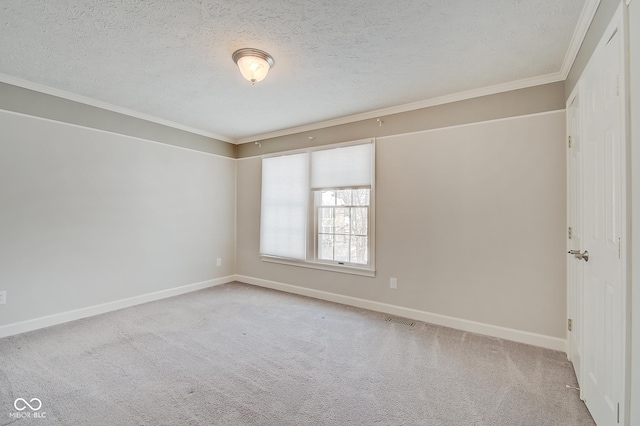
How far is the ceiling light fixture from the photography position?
235cm

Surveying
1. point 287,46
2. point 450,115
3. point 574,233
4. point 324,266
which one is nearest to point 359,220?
point 324,266

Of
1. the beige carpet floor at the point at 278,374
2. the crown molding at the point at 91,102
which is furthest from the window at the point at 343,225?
the crown molding at the point at 91,102

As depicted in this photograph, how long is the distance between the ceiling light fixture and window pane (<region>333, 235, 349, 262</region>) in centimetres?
240

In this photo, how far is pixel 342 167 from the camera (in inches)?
158

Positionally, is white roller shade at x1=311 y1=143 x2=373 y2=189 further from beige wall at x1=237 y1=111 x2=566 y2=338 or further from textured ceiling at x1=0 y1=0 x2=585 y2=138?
textured ceiling at x1=0 y1=0 x2=585 y2=138

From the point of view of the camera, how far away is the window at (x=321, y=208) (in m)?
3.85

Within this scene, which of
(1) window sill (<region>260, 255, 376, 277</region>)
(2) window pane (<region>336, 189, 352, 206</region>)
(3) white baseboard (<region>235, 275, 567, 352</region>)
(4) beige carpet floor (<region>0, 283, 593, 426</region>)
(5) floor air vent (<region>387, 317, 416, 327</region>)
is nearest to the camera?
(4) beige carpet floor (<region>0, 283, 593, 426</region>)

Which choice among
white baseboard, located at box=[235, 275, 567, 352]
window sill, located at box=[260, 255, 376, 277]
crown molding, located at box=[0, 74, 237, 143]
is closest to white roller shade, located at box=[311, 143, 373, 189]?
window sill, located at box=[260, 255, 376, 277]

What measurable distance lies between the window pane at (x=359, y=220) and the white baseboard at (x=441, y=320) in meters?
0.93

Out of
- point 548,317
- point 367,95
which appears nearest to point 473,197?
point 548,317

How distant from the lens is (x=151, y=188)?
4.06 meters

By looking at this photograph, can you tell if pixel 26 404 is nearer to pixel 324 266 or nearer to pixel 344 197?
pixel 324 266

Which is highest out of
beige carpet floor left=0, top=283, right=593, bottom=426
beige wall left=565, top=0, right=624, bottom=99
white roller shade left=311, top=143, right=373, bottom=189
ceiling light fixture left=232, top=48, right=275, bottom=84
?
ceiling light fixture left=232, top=48, right=275, bottom=84

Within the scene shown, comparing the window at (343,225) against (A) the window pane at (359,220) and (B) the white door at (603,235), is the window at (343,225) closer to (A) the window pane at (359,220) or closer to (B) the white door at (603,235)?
(A) the window pane at (359,220)
